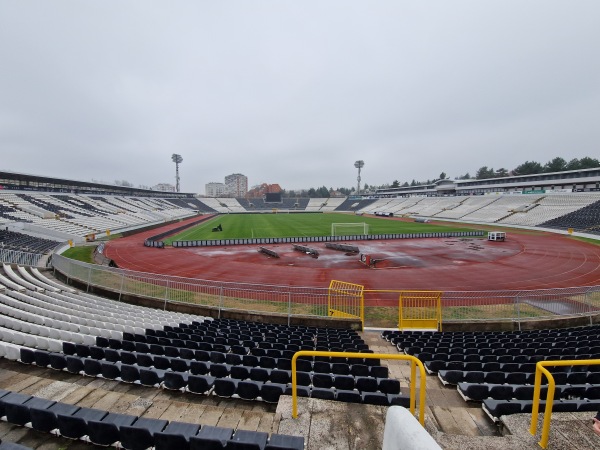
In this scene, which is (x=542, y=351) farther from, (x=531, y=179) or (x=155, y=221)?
(x=531, y=179)

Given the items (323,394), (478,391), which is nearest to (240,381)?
(323,394)

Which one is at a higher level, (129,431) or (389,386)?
(129,431)

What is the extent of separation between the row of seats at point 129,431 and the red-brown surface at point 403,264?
67.0 ft

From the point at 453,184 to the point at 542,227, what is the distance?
214 feet

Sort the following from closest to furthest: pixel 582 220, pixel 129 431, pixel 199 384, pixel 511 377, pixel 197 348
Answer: pixel 129 431, pixel 199 384, pixel 511 377, pixel 197 348, pixel 582 220

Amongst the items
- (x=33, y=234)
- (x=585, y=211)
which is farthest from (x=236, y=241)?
(x=585, y=211)

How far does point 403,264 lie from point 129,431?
30459mm

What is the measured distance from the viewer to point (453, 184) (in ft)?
393

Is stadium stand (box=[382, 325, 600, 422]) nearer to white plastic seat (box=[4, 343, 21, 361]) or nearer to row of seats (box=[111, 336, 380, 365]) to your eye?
row of seats (box=[111, 336, 380, 365])

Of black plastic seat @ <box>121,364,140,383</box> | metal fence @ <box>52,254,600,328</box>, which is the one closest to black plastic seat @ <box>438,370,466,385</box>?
black plastic seat @ <box>121,364,140,383</box>

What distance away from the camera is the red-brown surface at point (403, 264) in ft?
82.8

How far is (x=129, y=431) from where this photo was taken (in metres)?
4.24

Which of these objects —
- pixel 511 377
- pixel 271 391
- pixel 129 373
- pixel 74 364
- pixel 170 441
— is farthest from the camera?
pixel 511 377

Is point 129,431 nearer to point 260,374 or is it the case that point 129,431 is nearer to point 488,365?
point 260,374
